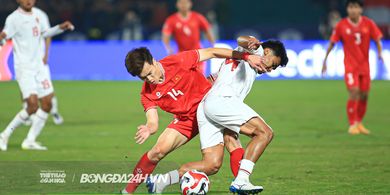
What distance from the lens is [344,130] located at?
16.1 meters

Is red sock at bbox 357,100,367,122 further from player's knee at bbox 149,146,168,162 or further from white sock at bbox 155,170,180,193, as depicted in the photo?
white sock at bbox 155,170,180,193

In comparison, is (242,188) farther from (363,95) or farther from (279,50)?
(363,95)

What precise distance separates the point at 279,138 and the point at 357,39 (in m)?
2.64

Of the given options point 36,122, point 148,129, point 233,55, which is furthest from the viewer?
point 36,122

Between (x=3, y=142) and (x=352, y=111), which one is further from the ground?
(x=3, y=142)

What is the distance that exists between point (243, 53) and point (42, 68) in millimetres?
5782

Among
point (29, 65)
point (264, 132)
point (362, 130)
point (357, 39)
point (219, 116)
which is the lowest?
point (362, 130)

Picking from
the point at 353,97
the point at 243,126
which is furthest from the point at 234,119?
the point at 353,97

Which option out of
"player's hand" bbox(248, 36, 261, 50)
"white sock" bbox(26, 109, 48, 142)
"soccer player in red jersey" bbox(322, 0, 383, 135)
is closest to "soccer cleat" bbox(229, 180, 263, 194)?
"player's hand" bbox(248, 36, 261, 50)

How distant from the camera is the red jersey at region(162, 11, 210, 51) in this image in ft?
66.8

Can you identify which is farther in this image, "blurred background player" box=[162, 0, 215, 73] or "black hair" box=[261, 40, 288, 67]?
"blurred background player" box=[162, 0, 215, 73]

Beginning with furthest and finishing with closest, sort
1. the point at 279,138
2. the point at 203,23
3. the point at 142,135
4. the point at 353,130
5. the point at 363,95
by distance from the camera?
the point at 203,23
the point at 363,95
the point at 353,130
the point at 279,138
the point at 142,135

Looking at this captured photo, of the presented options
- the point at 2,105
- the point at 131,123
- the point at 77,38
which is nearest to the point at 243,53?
the point at 131,123

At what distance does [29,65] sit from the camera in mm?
13562
